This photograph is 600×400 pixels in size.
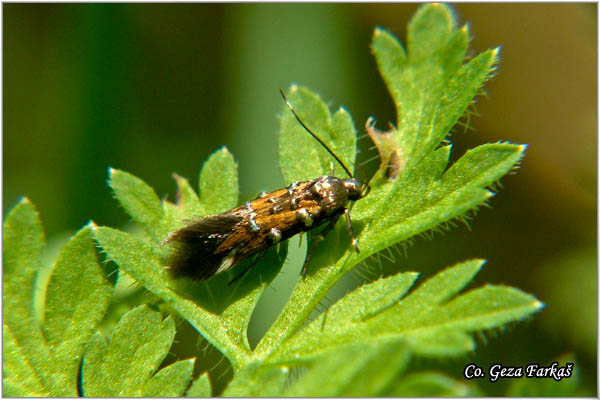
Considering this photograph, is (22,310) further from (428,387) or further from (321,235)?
(428,387)

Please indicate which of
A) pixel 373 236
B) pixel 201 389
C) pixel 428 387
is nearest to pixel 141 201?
pixel 201 389

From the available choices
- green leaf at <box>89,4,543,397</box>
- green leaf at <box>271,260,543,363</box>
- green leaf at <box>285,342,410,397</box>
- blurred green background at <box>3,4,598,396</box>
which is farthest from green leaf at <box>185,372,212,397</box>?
blurred green background at <box>3,4,598,396</box>

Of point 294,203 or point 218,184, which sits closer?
point 218,184

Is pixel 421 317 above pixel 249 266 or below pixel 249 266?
below

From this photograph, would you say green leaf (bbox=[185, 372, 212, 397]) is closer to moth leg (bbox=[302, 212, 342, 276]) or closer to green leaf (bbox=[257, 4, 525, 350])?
green leaf (bbox=[257, 4, 525, 350])

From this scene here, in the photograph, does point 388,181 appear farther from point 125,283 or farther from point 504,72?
point 504,72

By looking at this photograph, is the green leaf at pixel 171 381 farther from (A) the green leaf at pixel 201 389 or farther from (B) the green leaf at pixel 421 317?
(B) the green leaf at pixel 421 317

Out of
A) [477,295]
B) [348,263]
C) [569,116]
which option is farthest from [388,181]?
[569,116]

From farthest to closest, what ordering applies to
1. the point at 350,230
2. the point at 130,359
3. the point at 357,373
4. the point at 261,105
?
the point at 261,105, the point at 350,230, the point at 130,359, the point at 357,373
